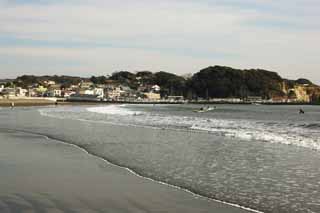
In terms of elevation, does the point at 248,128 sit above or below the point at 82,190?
below

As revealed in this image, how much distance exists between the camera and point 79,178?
10766 mm

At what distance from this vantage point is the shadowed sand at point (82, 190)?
783cm

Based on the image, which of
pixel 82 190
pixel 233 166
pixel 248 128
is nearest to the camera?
pixel 82 190

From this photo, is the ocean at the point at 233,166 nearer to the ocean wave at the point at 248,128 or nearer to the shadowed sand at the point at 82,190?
the ocean wave at the point at 248,128

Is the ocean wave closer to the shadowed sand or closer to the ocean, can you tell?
the ocean

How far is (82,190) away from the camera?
927 centimetres

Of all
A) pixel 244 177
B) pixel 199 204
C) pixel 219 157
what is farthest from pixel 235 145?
pixel 199 204

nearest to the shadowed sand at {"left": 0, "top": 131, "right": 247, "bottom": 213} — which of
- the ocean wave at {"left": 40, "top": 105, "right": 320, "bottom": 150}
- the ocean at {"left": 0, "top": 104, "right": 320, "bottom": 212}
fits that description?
the ocean at {"left": 0, "top": 104, "right": 320, "bottom": 212}

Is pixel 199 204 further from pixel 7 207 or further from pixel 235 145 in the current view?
pixel 235 145

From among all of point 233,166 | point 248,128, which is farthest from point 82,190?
point 248,128

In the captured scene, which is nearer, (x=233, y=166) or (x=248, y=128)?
(x=233, y=166)

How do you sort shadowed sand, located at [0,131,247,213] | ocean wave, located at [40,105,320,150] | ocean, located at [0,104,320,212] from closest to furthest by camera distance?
1. shadowed sand, located at [0,131,247,213]
2. ocean, located at [0,104,320,212]
3. ocean wave, located at [40,105,320,150]

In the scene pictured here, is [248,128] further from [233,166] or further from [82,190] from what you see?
[82,190]

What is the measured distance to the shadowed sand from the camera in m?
7.83
